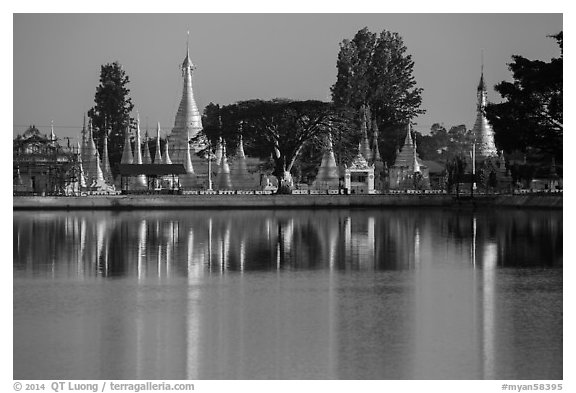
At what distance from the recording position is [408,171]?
82938 millimetres

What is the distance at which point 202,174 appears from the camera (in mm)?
89500

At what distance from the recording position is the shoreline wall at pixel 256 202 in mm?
63688

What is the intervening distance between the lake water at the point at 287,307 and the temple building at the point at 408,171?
42839 mm

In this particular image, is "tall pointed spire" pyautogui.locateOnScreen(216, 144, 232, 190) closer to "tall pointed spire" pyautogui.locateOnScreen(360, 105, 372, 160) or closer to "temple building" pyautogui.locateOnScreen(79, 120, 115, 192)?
"temple building" pyautogui.locateOnScreen(79, 120, 115, 192)

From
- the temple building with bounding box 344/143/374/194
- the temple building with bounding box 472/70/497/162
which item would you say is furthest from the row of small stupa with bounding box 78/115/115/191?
the temple building with bounding box 472/70/497/162

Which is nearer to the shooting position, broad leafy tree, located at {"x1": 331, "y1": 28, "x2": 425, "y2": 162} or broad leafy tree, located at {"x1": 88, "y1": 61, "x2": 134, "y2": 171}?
broad leafy tree, located at {"x1": 331, "y1": 28, "x2": 425, "y2": 162}

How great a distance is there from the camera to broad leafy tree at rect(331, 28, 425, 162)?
84.6 metres

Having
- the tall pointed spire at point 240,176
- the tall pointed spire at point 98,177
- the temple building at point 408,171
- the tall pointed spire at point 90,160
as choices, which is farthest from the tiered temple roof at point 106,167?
the temple building at point 408,171

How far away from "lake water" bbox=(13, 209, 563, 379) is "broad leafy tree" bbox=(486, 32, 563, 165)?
652 inches

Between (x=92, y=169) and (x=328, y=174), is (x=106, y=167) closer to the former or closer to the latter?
(x=92, y=169)

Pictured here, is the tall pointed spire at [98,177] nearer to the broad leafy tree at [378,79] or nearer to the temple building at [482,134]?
the broad leafy tree at [378,79]

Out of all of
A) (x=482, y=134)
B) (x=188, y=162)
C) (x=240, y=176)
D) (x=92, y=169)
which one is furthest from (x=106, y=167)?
(x=482, y=134)

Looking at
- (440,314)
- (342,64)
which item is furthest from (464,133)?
(440,314)

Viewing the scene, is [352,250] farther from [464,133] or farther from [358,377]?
[464,133]
